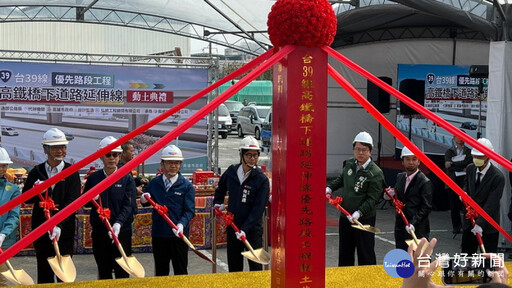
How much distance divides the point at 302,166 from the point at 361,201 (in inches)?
123

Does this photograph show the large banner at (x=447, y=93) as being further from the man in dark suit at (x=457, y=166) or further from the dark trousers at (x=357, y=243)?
the dark trousers at (x=357, y=243)

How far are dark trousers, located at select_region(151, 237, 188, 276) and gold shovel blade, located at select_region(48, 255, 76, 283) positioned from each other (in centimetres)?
123

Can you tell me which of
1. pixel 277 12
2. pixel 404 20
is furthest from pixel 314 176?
pixel 404 20

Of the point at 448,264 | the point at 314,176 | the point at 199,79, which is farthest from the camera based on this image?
the point at 199,79

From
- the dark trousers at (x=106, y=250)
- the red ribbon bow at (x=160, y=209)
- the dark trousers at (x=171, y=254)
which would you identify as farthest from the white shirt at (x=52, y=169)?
the dark trousers at (x=171, y=254)

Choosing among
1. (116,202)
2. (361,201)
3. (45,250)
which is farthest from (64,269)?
(361,201)

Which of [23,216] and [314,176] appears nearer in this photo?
[314,176]

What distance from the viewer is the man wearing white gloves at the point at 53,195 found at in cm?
506

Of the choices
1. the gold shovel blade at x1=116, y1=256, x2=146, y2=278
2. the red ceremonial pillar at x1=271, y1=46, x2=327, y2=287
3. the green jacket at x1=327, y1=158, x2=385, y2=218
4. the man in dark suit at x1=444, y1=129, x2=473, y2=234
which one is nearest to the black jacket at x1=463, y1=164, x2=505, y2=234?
the green jacket at x1=327, y1=158, x2=385, y2=218

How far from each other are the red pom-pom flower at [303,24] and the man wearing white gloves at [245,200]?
111 inches

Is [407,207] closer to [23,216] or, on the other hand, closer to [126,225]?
[126,225]

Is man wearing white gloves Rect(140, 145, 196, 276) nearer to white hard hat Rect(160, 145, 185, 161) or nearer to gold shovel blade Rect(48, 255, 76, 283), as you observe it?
white hard hat Rect(160, 145, 185, 161)

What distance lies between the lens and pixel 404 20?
1293cm

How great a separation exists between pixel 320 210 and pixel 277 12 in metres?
0.84
